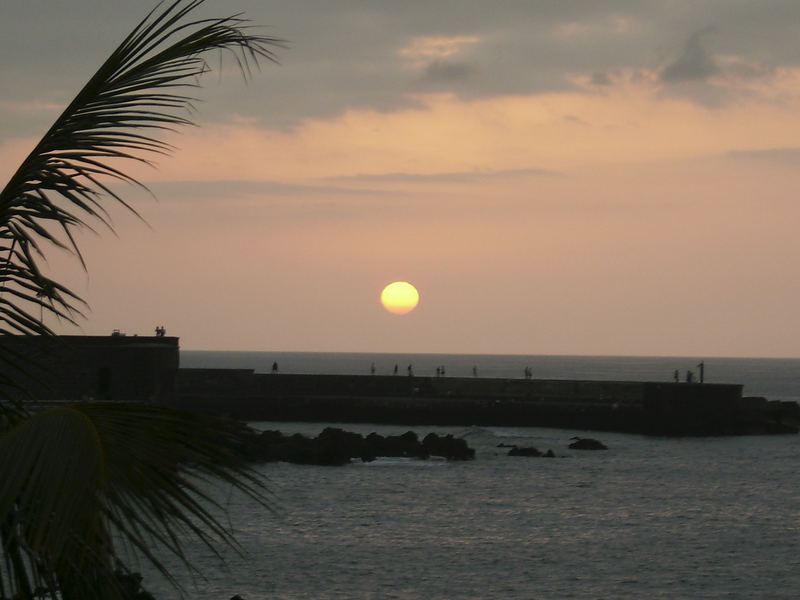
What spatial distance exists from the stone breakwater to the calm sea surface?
635 centimetres

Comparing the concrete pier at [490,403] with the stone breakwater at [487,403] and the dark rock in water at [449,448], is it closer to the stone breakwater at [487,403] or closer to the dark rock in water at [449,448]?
the stone breakwater at [487,403]

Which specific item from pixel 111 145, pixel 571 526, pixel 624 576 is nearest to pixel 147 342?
pixel 571 526

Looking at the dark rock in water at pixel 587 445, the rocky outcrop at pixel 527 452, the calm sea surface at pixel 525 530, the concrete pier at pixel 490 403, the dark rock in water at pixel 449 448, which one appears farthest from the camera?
the concrete pier at pixel 490 403

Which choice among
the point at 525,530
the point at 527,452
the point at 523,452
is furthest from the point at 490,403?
the point at 525,530

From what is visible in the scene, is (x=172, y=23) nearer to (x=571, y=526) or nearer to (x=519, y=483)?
(x=571, y=526)

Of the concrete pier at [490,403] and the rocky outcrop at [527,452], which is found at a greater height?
the concrete pier at [490,403]

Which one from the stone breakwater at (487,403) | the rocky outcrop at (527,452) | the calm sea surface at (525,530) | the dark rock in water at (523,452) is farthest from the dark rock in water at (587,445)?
the stone breakwater at (487,403)

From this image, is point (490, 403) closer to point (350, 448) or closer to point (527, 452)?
point (527, 452)

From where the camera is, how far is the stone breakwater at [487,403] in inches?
2598

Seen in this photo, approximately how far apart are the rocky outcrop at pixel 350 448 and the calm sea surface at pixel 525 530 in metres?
0.98

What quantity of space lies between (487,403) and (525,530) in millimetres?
34383

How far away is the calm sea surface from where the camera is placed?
89.4ft

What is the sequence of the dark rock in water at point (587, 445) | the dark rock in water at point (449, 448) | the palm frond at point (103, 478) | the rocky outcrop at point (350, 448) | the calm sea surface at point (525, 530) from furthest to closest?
the dark rock in water at point (587, 445)
the dark rock in water at point (449, 448)
the rocky outcrop at point (350, 448)
the calm sea surface at point (525, 530)
the palm frond at point (103, 478)

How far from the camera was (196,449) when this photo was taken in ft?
8.11
